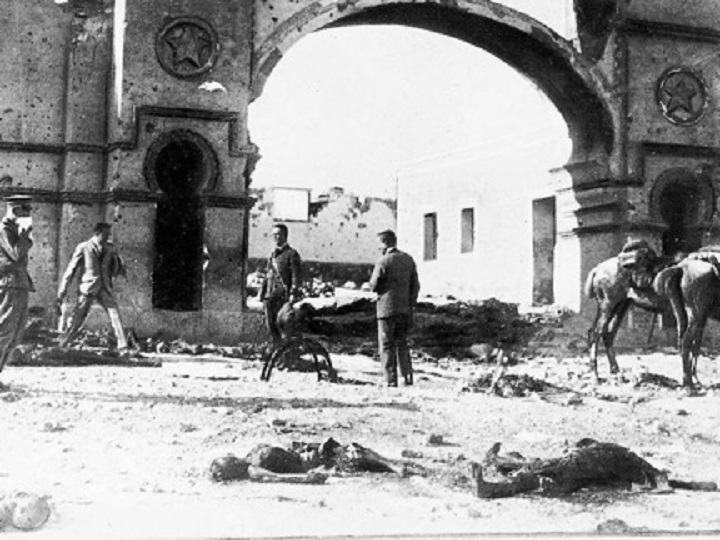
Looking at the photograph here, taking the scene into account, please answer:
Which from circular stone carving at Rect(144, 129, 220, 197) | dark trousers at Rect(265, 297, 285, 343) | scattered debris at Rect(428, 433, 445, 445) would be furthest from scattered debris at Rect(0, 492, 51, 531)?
circular stone carving at Rect(144, 129, 220, 197)

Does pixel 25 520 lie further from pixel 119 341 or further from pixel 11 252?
pixel 119 341

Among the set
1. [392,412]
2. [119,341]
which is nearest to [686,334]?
[392,412]

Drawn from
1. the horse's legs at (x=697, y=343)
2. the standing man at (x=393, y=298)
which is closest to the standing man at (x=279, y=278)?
the standing man at (x=393, y=298)

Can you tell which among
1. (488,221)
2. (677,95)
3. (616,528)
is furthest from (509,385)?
(488,221)

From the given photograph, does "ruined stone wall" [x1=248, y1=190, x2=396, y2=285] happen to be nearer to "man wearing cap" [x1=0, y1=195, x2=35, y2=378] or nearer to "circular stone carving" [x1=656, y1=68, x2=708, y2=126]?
"circular stone carving" [x1=656, y1=68, x2=708, y2=126]

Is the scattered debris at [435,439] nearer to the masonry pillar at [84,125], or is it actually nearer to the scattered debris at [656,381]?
the scattered debris at [656,381]

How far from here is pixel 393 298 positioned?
9859mm

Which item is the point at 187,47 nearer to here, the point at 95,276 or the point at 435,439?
the point at 95,276

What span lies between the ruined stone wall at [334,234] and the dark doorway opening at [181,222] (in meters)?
14.9

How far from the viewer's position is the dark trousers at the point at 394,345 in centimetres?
988

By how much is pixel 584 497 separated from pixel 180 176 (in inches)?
386

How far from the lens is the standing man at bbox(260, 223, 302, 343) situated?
11031 millimetres

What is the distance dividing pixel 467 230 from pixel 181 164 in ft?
38.4

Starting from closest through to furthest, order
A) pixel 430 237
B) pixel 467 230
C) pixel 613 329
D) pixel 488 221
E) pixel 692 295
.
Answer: pixel 692 295
pixel 613 329
pixel 488 221
pixel 467 230
pixel 430 237
